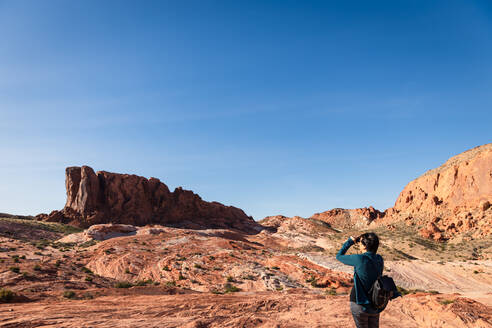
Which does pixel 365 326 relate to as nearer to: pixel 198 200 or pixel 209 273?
pixel 209 273

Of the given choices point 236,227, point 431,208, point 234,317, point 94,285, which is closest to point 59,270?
point 94,285

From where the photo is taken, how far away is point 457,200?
4797cm

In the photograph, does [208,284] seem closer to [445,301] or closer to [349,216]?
[445,301]

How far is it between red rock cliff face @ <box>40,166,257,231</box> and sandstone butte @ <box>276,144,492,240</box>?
4293cm

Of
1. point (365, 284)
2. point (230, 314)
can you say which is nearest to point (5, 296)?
point (230, 314)

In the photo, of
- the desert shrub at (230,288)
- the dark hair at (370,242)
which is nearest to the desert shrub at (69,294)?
the desert shrub at (230,288)

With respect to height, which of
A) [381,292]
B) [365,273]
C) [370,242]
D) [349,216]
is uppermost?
[349,216]

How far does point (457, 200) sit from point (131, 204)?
68383 mm

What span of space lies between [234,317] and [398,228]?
171 feet

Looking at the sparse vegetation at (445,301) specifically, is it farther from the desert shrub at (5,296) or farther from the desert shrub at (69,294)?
the desert shrub at (5,296)

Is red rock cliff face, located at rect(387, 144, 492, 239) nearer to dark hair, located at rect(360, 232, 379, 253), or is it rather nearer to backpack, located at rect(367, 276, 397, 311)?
dark hair, located at rect(360, 232, 379, 253)

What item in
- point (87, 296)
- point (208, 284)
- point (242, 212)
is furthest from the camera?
point (242, 212)

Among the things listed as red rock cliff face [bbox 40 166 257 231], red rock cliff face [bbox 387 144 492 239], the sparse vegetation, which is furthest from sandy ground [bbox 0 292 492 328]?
red rock cliff face [bbox 40 166 257 231]

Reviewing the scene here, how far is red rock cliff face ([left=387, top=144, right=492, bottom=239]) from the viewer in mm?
40669
